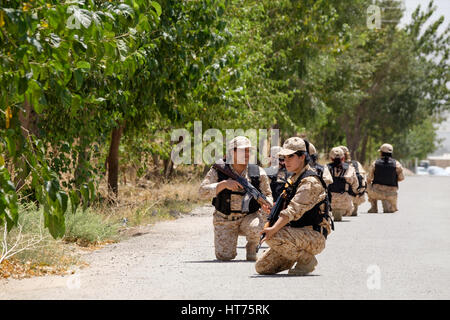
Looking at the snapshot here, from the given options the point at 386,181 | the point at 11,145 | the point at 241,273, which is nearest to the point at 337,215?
the point at 386,181

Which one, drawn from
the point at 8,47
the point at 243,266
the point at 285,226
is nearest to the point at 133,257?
the point at 243,266

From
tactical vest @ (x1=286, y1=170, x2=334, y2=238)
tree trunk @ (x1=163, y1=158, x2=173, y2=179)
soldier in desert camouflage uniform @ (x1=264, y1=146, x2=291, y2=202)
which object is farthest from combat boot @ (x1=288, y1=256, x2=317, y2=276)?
tree trunk @ (x1=163, y1=158, x2=173, y2=179)

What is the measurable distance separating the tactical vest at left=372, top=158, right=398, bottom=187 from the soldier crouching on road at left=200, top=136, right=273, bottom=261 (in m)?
10.6

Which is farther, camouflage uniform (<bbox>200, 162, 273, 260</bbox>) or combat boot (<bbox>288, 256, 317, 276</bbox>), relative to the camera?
camouflage uniform (<bbox>200, 162, 273, 260</bbox>)

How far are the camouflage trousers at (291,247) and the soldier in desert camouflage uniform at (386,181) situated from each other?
11.8m

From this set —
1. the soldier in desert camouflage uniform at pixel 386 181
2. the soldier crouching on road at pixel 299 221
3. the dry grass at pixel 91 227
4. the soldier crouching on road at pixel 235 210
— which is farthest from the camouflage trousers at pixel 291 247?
the soldier in desert camouflage uniform at pixel 386 181

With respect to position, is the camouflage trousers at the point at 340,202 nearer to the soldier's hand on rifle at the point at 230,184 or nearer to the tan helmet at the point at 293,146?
the soldier's hand on rifle at the point at 230,184

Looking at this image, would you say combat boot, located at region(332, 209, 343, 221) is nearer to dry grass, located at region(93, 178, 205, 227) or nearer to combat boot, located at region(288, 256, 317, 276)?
dry grass, located at region(93, 178, 205, 227)

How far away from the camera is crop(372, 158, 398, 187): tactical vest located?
2042 cm

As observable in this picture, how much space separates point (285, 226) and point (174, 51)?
5.44 meters

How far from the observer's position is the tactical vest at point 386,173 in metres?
20.4

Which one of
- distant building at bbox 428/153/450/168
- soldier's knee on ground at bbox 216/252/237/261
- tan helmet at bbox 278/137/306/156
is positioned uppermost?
tan helmet at bbox 278/137/306/156

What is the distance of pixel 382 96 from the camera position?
56.1m
